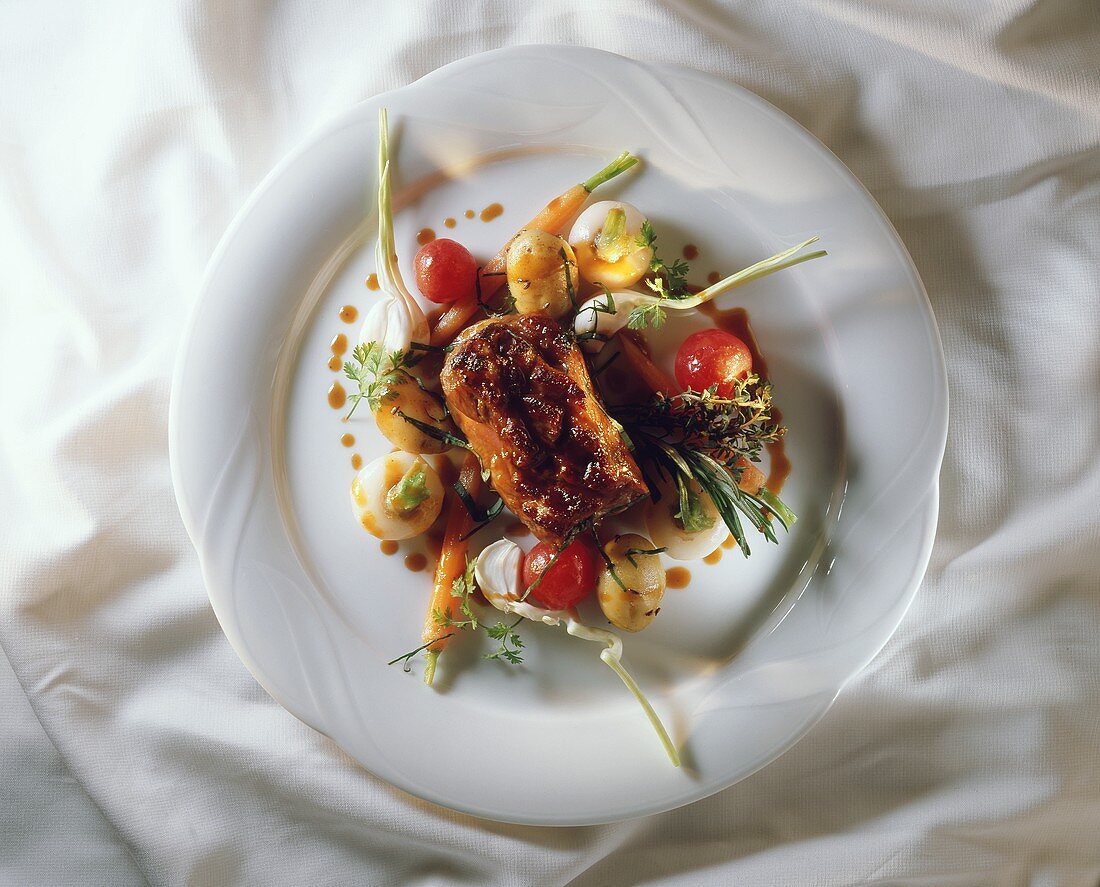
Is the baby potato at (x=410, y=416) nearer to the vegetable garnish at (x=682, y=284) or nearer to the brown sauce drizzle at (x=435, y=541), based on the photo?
the brown sauce drizzle at (x=435, y=541)

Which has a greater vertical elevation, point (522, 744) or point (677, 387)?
point (677, 387)

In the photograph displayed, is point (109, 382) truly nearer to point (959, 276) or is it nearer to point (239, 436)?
point (239, 436)

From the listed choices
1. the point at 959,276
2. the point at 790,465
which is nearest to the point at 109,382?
the point at 790,465

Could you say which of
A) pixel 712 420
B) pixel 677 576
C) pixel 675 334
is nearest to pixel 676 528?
pixel 677 576

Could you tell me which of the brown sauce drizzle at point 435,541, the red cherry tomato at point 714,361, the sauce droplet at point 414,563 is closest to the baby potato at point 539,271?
the red cherry tomato at point 714,361

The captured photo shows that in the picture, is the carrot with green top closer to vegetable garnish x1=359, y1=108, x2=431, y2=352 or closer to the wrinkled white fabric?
vegetable garnish x1=359, y1=108, x2=431, y2=352

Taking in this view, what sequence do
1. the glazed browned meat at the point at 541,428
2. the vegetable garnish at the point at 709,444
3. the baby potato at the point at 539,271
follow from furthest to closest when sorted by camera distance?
the baby potato at the point at 539,271, the vegetable garnish at the point at 709,444, the glazed browned meat at the point at 541,428

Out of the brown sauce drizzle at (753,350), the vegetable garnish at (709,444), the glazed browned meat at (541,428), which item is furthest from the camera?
the brown sauce drizzle at (753,350)
